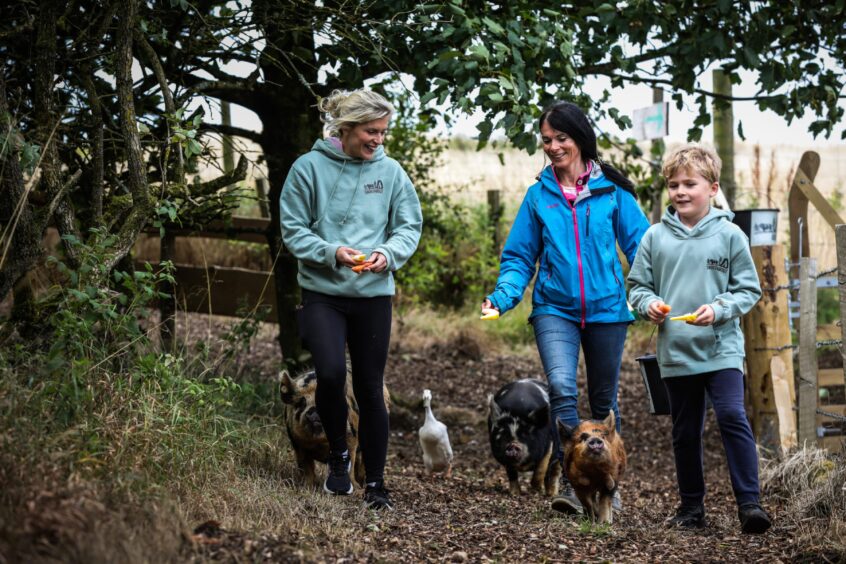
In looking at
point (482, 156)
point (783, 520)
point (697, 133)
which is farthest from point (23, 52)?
point (482, 156)

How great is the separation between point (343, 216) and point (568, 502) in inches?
72.1

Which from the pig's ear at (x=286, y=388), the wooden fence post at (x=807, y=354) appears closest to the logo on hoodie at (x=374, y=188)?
the pig's ear at (x=286, y=388)

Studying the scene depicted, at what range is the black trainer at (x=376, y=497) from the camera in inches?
193

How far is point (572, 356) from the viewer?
4984mm

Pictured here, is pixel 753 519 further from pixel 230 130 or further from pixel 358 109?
pixel 230 130

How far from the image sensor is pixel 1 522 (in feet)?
10.2

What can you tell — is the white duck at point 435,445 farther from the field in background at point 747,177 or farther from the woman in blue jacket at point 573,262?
the field in background at point 747,177

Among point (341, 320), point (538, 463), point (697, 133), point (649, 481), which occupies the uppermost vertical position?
point (697, 133)

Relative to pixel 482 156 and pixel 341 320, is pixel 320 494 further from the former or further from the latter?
pixel 482 156

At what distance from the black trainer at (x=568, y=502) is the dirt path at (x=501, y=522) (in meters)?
0.05

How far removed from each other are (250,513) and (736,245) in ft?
8.36

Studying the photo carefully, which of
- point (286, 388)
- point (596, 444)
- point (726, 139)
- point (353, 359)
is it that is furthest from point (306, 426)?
point (726, 139)

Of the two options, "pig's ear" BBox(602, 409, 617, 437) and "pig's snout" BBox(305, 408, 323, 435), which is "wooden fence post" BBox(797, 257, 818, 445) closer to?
"pig's ear" BBox(602, 409, 617, 437)

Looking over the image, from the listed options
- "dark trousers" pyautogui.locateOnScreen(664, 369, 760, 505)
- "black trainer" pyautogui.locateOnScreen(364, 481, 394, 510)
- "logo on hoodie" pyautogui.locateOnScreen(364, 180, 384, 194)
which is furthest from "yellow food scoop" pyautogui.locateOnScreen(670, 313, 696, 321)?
"black trainer" pyautogui.locateOnScreen(364, 481, 394, 510)
